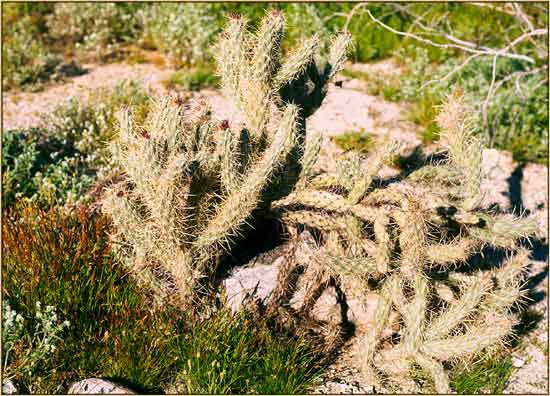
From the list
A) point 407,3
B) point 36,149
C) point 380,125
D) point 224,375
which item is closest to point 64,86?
point 36,149

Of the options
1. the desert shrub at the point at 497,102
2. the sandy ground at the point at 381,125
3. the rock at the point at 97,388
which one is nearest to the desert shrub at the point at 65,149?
the sandy ground at the point at 381,125

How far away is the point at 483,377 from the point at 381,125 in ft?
10.8

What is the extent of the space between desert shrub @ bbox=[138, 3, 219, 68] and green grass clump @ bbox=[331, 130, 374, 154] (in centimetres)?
213

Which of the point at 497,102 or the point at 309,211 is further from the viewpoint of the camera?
the point at 497,102

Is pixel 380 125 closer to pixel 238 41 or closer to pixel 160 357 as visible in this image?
pixel 238 41

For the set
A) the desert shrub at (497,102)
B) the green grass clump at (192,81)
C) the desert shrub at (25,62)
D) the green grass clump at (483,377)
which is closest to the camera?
the green grass clump at (483,377)

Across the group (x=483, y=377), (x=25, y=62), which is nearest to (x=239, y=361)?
(x=483, y=377)

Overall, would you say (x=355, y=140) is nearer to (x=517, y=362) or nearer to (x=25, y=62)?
(x=517, y=362)

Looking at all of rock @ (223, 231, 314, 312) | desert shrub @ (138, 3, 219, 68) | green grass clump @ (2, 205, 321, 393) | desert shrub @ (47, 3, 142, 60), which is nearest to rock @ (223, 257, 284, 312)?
rock @ (223, 231, 314, 312)

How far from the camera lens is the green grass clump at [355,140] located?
691cm

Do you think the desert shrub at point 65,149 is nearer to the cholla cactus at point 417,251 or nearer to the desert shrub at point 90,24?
the desert shrub at point 90,24

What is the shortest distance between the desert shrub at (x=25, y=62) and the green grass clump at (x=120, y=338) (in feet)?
11.9

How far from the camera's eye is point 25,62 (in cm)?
812

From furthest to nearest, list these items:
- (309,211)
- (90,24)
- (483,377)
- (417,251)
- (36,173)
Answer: (90,24), (36,173), (309,211), (483,377), (417,251)
